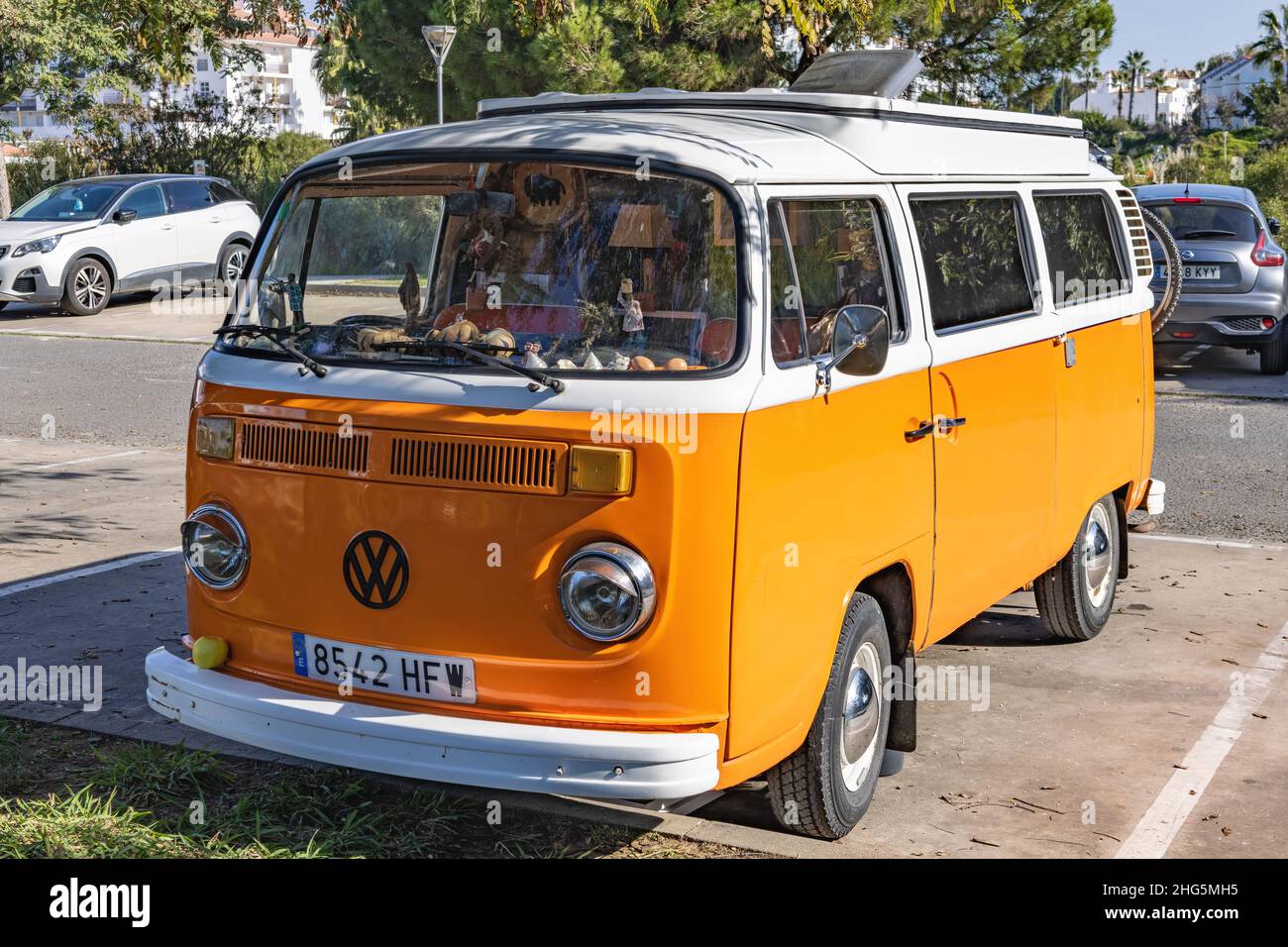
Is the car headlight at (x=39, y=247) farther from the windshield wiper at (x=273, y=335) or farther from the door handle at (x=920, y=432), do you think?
the door handle at (x=920, y=432)

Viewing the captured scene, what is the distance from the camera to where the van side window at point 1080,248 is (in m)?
6.35

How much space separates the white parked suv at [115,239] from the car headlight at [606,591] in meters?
19.1

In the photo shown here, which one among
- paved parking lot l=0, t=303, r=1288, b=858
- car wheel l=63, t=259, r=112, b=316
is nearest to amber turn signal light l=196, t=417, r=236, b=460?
paved parking lot l=0, t=303, r=1288, b=858

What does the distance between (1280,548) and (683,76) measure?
18727 mm

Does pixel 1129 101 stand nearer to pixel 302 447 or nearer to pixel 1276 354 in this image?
pixel 1276 354

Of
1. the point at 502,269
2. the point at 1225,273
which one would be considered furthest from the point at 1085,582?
the point at 1225,273

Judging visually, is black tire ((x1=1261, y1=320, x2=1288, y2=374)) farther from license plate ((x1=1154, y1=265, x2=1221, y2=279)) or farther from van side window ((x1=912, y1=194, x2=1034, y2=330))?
van side window ((x1=912, y1=194, x2=1034, y2=330))

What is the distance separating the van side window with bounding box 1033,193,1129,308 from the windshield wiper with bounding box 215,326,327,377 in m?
3.15

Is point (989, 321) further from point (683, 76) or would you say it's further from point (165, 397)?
point (683, 76)

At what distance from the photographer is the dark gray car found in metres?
14.8

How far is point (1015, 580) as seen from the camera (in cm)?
593

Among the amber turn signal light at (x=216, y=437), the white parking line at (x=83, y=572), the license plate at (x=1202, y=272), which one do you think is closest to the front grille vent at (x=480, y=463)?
the amber turn signal light at (x=216, y=437)
